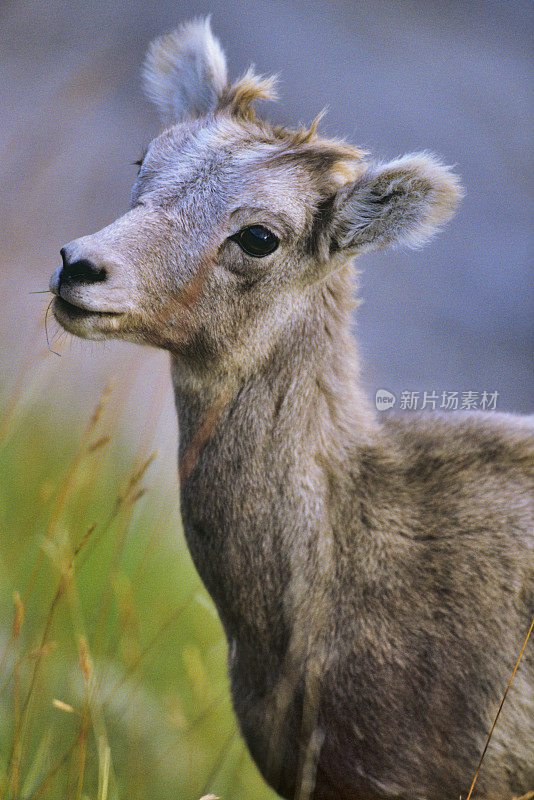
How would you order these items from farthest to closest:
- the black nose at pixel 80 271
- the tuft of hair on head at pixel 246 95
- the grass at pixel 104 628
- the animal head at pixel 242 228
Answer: the tuft of hair on head at pixel 246 95 → the grass at pixel 104 628 → the animal head at pixel 242 228 → the black nose at pixel 80 271

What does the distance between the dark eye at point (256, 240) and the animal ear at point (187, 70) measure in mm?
563

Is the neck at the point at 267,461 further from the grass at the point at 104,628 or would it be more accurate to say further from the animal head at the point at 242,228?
the grass at the point at 104,628

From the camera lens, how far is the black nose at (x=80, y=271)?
5.08 feet

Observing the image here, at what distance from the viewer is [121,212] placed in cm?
225

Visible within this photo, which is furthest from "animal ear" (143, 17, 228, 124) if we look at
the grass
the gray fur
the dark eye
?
the grass

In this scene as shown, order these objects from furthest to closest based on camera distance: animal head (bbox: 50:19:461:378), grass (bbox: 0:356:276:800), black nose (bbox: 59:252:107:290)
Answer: grass (bbox: 0:356:276:800)
animal head (bbox: 50:19:461:378)
black nose (bbox: 59:252:107:290)

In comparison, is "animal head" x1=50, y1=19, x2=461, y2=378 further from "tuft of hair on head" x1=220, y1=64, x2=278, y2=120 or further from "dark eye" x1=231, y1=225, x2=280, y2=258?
"tuft of hair on head" x1=220, y1=64, x2=278, y2=120

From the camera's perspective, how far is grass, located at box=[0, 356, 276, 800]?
1.93 metres

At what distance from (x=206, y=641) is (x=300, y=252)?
1.68 m

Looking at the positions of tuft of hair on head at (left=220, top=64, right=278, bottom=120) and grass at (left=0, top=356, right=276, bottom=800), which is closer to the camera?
grass at (left=0, top=356, right=276, bottom=800)

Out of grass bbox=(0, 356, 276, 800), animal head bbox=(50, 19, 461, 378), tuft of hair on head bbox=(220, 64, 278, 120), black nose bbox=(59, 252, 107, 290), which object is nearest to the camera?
black nose bbox=(59, 252, 107, 290)

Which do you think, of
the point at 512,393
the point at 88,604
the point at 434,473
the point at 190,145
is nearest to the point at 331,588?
the point at 434,473

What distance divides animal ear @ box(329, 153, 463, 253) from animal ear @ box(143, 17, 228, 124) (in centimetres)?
62

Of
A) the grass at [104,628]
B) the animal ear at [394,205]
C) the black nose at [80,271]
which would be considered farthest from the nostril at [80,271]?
the animal ear at [394,205]
